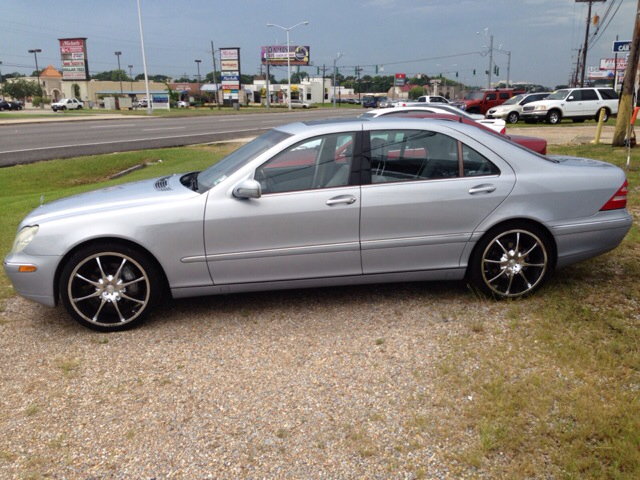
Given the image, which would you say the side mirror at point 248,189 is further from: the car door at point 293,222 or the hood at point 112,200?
the hood at point 112,200

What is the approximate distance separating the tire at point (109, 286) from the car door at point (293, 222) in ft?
1.64

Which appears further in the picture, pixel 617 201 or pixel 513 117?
pixel 513 117

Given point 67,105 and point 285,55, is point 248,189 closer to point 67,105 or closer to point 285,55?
point 67,105

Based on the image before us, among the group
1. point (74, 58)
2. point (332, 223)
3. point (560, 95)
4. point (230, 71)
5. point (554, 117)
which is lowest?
point (554, 117)

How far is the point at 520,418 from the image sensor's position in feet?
10.0

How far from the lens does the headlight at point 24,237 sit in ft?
14.0

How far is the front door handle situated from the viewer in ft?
14.4

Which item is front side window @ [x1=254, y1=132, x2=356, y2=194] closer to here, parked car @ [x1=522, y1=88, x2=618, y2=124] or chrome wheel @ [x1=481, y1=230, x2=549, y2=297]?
chrome wheel @ [x1=481, y1=230, x2=549, y2=297]

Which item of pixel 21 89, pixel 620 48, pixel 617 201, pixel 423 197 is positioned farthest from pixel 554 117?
pixel 21 89

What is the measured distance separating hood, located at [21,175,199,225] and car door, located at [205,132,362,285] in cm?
42

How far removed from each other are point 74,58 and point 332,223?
8649cm

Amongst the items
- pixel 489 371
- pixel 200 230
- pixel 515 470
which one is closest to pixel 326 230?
pixel 200 230

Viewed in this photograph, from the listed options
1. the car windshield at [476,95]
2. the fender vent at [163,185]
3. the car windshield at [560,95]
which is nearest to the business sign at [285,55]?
the car windshield at [476,95]

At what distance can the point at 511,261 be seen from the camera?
4.64 m
